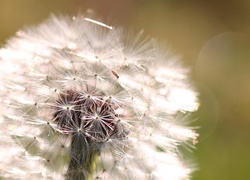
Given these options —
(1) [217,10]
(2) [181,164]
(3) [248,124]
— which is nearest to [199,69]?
(3) [248,124]

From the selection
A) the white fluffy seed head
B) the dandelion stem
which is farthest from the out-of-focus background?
the dandelion stem

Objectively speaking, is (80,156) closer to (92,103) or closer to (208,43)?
(92,103)

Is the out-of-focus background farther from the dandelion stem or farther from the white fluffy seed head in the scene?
the dandelion stem

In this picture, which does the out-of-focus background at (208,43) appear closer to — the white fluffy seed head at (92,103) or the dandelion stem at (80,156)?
the white fluffy seed head at (92,103)

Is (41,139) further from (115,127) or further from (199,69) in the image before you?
A: (199,69)

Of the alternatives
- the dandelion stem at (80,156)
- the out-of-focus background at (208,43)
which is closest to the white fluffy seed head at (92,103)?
the dandelion stem at (80,156)

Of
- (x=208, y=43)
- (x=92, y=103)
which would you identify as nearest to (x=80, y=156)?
(x=92, y=103)
